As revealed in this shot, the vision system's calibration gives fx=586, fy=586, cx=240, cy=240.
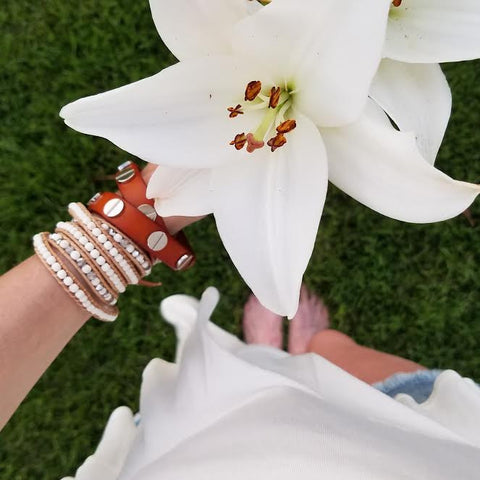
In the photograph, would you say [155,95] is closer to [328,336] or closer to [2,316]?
[2,316]

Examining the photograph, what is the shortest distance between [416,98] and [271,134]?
0.34ft

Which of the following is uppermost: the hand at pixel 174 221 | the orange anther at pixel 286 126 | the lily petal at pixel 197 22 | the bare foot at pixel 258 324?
the lily petal at pixel 197 22

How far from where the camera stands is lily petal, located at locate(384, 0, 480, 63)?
37 cm

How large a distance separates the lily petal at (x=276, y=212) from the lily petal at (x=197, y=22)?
76 millimetres

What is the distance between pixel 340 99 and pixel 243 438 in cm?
43

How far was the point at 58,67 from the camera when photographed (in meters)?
1.21

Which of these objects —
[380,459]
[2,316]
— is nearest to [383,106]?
[380,459]

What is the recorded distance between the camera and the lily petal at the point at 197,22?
14.5 inches

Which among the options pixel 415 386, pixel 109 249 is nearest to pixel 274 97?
pixel 109 249

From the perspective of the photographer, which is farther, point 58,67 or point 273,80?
point 58,67

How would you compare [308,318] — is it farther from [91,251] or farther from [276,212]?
[276,212]

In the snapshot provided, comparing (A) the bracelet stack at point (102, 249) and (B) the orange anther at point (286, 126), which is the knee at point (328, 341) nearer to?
(A) the bracelet stack at point (102, 249)

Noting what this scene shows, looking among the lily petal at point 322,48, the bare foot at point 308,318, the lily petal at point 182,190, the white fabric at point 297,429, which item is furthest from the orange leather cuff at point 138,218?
the bare foot at point 308,318

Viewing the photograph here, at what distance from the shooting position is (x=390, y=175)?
38 cm
